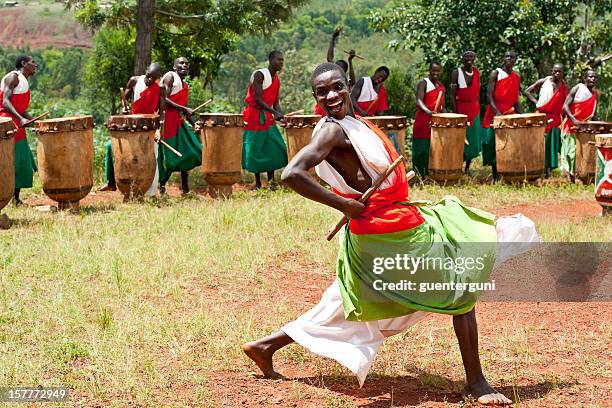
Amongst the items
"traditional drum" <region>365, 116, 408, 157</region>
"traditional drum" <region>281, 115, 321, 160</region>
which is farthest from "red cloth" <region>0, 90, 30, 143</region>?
"traditional drum" <region>365, 116, 408, 157</region>

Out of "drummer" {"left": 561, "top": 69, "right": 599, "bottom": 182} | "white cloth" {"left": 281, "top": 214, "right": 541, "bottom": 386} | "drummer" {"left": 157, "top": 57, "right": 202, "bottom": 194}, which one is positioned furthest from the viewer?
"drummer" {"left": 561, "top": 69, "right": 599, "bottom": 182}

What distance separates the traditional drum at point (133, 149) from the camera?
9.68m

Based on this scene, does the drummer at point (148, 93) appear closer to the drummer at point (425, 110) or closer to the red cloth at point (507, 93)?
the drummer at point (425, 110)

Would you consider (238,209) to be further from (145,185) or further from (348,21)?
(348,21)

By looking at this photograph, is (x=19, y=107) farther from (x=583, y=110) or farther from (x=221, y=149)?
(x=583, y=110)

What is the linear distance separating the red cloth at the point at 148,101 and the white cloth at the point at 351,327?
6361 mm

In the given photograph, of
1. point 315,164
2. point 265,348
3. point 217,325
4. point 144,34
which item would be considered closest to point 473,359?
point 265,348

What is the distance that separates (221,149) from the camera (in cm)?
1027

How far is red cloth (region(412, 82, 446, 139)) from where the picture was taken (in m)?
11.4

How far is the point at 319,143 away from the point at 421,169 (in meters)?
7.64

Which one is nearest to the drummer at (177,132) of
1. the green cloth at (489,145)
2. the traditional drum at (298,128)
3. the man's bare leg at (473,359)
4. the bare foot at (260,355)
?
the traditional drum at (298,128)

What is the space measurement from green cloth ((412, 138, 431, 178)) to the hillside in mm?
43170

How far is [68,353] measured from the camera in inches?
193

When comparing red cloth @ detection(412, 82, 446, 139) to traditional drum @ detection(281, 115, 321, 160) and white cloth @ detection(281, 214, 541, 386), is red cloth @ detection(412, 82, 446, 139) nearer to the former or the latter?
traditional drum @ detection(281, 115, 321, 160)
